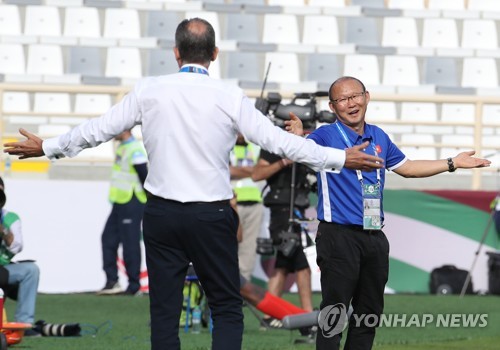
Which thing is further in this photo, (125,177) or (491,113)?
(491,113)

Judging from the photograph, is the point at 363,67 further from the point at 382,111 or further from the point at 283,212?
the point at 283,212

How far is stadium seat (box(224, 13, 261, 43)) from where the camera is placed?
23.0 meters

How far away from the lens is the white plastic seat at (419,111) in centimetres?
2214

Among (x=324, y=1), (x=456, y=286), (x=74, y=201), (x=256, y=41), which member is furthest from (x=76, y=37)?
(x=456, y=286)

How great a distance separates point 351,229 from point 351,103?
0.68 metres

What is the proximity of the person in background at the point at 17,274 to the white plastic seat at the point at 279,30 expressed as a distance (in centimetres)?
1387

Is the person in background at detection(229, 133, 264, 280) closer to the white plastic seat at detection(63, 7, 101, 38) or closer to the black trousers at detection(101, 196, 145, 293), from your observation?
the black trousers at detection(101, 196, 145, 293)

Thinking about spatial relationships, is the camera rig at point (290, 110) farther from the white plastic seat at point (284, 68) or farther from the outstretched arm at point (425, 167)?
the white plastic seat at point (284, 68)

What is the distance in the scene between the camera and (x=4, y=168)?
16.2 metres

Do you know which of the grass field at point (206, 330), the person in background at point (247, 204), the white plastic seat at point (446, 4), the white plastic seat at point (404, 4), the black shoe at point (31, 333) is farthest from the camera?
the white plastic seat at point (446, 4)

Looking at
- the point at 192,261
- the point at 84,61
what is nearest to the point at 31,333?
the point at 192,261

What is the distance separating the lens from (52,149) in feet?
18.4

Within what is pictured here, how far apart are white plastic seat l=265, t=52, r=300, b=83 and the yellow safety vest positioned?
822 centimetres

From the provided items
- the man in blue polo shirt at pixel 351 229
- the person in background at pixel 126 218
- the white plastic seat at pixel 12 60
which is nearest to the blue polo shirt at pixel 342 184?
the man in blue polo shirt at pixel 351 229
